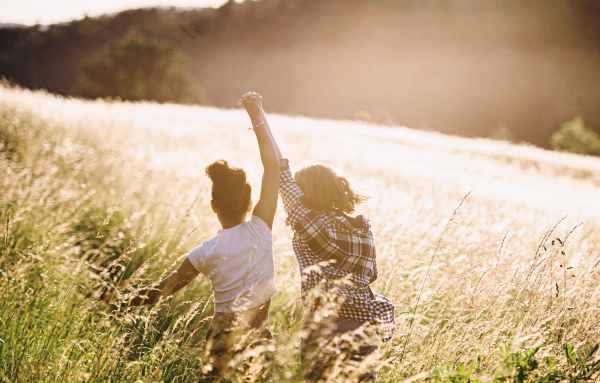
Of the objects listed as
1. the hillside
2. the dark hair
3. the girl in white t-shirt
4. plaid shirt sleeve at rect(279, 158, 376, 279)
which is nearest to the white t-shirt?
the girl in white t-shirt

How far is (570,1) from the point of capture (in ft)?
165

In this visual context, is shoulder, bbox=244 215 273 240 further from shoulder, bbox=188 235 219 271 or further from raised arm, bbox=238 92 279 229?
shoulder, bbox=188 235 219 271

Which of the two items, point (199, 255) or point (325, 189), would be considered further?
point (325, 189)

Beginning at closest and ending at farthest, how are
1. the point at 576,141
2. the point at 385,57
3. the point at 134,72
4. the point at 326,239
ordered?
the point at 326,239, the point at 576,141, the point at 134,72, the point at 385,57

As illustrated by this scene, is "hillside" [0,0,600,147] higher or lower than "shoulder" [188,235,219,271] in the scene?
higher

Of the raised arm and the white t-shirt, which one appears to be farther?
the raised arm

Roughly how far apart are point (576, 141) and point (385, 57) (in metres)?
60.1

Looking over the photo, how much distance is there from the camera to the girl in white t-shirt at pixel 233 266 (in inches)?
75.4

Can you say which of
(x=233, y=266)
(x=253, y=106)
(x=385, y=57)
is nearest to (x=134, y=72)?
(x=253, y=106)

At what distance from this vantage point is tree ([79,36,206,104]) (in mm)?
37156

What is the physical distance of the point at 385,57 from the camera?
271 feet

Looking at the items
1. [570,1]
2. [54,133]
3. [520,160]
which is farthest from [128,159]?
[570,1]

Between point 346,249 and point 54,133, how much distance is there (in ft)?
22.7

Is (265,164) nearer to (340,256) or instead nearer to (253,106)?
(253,106)
